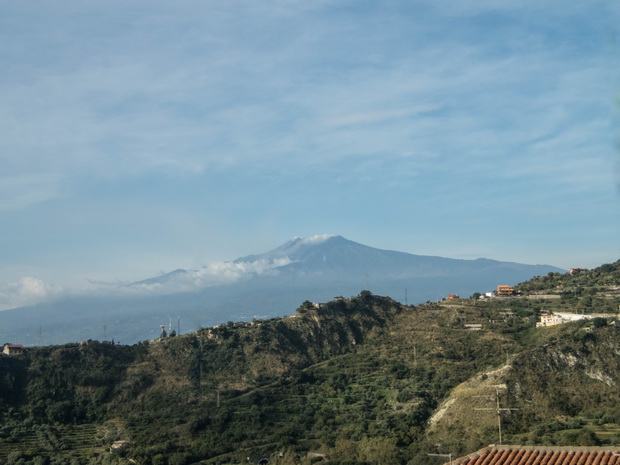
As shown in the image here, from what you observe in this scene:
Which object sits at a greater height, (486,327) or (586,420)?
(486,327)

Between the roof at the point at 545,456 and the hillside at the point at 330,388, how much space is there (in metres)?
17.6

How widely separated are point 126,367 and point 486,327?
125 ft

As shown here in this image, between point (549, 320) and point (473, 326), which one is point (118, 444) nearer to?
point (473, 326)

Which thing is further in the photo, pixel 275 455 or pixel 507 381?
pixel 507 381

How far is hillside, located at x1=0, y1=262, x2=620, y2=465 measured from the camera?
56.2 metres

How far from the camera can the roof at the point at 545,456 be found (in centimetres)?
2579

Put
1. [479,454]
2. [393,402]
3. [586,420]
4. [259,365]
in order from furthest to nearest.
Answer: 1. [259,365]
2. [393,402]
3. [586,420]
4. [479,454]

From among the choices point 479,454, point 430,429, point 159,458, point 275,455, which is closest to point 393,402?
point 430,429

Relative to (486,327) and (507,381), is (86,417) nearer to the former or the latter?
(507,381)

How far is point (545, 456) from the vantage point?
87.2 ft

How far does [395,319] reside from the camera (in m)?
93.2

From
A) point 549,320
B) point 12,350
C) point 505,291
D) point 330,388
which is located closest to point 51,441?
point 12,350

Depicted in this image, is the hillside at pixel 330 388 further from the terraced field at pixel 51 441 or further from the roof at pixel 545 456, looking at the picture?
the roof at pixel 545 456

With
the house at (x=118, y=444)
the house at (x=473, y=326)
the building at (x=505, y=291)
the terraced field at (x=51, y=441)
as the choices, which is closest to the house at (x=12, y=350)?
the terraced field at (x=51, y=441)
